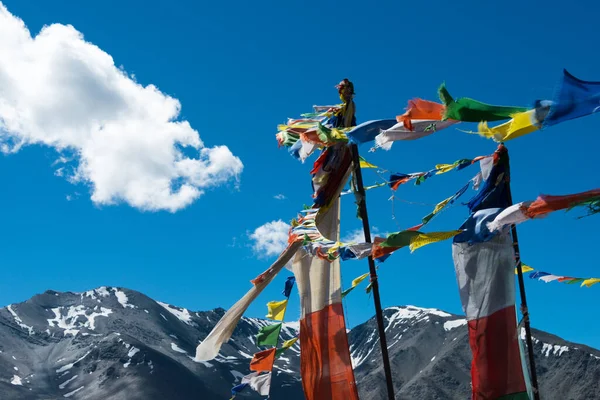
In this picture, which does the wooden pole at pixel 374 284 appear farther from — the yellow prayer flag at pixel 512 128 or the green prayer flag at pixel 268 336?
the green prayer flag at pixel 268 336

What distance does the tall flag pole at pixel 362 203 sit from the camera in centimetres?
1253

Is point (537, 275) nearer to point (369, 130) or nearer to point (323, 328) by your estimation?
point (323, 328)

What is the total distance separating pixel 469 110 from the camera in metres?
10.3

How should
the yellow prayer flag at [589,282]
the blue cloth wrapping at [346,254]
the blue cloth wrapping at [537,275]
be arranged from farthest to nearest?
the blue cloth wrapping at [537,275], the yellow prayer flag at [589,282], the blue cloth wrapping at [346,254]

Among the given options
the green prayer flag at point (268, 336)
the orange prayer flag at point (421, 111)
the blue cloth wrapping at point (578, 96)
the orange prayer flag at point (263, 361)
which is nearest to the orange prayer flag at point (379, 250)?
the orange prayer flag at point (421, 111)

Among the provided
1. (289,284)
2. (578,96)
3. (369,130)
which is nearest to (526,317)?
(369,130)

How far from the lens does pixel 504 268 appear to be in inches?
541

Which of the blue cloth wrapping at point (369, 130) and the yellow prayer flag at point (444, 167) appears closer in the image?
the blue cloth wrapping at point (369, 130)

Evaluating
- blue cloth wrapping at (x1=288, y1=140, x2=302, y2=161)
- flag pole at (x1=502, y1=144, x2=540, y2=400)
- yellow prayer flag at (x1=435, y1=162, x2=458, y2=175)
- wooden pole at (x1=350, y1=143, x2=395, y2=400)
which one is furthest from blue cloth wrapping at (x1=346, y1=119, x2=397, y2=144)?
blue cloth wrapping at (x1=288, y1=140, x2=302, y2=161)

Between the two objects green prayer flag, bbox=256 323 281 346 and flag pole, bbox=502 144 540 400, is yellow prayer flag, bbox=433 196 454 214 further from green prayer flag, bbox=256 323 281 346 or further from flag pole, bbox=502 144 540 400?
green prayer flag, bbox=256 323 281 346

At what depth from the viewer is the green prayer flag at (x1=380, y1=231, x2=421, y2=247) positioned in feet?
36.7

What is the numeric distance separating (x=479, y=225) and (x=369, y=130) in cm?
262

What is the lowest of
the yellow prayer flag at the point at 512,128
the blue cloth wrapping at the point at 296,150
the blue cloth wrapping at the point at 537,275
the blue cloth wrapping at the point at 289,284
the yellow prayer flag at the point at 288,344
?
the yellow prayer flag at the point at 512,128

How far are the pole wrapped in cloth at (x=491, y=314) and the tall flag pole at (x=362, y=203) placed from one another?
1.85 metres
